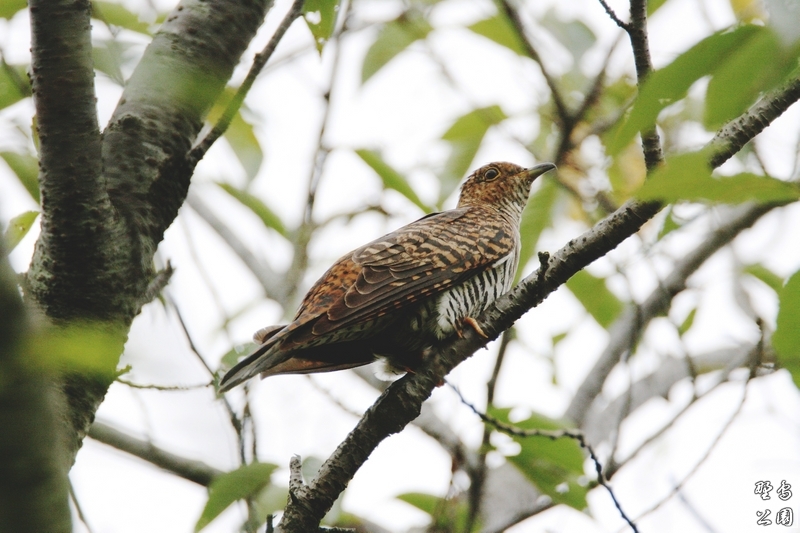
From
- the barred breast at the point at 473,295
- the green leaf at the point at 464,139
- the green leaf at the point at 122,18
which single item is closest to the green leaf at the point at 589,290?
the barred breast at the point at 473,295

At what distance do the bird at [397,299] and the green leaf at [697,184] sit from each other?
194 cm

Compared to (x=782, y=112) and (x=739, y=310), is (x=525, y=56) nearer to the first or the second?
(x=782, y=112)

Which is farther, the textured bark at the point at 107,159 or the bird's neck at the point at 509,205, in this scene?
the bird's neck at the point at 509,205

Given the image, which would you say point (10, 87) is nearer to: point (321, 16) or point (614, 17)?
point (321, 16)

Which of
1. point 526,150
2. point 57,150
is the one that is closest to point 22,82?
point 57,150

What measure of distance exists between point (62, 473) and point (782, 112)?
2.27m

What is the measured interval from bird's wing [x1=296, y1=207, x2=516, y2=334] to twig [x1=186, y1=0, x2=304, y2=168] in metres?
0.92

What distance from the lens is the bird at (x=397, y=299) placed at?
3.48 metres

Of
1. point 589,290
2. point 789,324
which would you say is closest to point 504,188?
point 589,290

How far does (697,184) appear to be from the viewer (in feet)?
3.99

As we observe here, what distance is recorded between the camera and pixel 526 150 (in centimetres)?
525

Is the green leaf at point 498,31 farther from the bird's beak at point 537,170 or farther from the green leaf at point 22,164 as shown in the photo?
the green leaf at point 22,164

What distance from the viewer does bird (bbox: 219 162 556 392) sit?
348cm

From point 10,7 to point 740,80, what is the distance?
8.39ft
